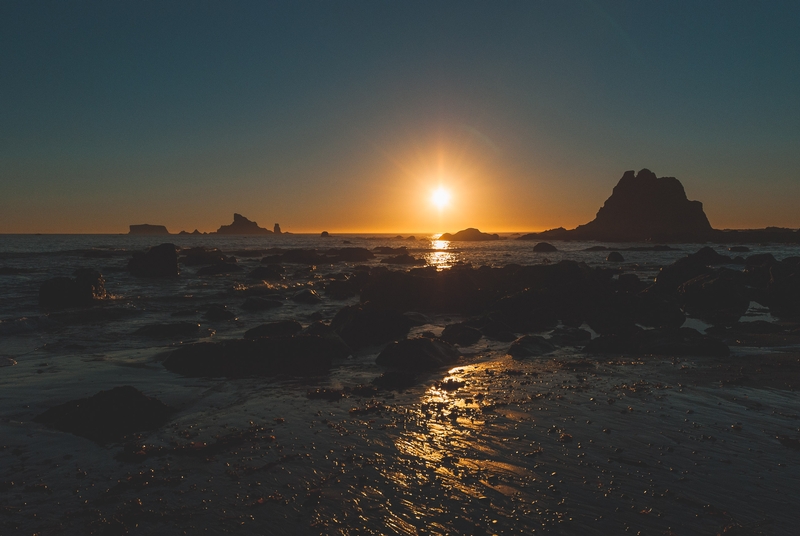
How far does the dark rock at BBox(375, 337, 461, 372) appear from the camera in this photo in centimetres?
1248

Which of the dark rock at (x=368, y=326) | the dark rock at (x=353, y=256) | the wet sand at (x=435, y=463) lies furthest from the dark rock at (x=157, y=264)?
the wet sand at (x=435, y=463)

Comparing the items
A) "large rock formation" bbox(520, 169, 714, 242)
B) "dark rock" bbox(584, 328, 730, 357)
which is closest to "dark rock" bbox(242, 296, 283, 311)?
"dark rock" bbox(584, 328, 730, 357)

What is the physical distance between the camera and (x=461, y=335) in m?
16.0

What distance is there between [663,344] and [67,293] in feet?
90.2

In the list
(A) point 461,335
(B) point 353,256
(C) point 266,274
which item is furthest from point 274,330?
(B) point 353,256

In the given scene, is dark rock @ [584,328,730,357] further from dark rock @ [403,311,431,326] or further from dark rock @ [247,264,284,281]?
dark rock @ [247,264,284,281]

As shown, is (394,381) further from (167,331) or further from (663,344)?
(167,331)

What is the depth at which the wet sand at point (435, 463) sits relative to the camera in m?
5.30

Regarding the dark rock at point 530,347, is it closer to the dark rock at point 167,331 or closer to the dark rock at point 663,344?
the dark rock at point 663,344

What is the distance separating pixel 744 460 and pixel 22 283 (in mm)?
42452

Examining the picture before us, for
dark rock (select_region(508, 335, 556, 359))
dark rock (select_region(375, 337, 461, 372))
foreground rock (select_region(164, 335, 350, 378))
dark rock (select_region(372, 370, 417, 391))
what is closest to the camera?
dark rock (select_region(372, 370, 417, 391))

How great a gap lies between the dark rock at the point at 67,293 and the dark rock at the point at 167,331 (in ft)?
31.7

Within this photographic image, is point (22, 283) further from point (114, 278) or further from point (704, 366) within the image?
point (704, 366)

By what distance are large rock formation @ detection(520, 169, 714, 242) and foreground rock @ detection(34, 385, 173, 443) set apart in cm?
15650
